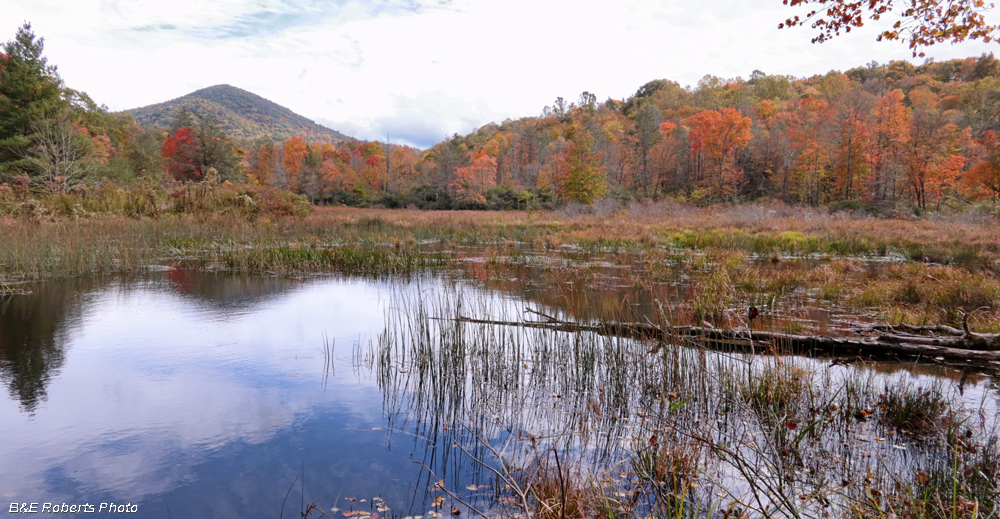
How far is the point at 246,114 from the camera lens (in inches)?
5906

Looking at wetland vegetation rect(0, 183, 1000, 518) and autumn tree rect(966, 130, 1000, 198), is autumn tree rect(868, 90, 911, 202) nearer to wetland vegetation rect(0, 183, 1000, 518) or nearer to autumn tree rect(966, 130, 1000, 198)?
autumn tree rect(966, 130, 1000, 198)

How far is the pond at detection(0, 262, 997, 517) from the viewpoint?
3.11 metres

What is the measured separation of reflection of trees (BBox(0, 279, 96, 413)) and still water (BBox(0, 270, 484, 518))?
0.03m

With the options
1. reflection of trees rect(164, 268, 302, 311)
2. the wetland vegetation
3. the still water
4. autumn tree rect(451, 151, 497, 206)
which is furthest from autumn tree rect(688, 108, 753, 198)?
the still water

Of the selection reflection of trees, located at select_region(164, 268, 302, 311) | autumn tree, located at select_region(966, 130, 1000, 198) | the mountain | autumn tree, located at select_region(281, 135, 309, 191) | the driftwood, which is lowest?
the driftwood

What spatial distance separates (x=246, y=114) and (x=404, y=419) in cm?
17031

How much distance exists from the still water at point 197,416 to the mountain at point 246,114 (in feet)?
447

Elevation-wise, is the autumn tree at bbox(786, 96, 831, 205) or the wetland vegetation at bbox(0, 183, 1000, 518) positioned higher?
the autumn tree at bbox(786, 96, 831, 205)

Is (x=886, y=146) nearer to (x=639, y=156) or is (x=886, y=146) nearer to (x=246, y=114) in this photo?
(x=639, y=156)

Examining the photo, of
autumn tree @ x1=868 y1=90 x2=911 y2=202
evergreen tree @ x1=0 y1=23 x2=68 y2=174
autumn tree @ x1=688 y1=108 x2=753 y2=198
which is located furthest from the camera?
autumn tree @ x1=688 y1=108 x2=753 y2=198

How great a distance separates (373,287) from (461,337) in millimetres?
6054

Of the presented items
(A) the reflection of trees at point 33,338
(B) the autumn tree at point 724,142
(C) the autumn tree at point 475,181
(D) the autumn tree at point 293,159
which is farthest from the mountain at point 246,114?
(A) the reflection of trees at point 33,338

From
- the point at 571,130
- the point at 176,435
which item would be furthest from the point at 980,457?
the point at 571,130

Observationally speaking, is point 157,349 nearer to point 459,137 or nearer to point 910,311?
point 910,311
